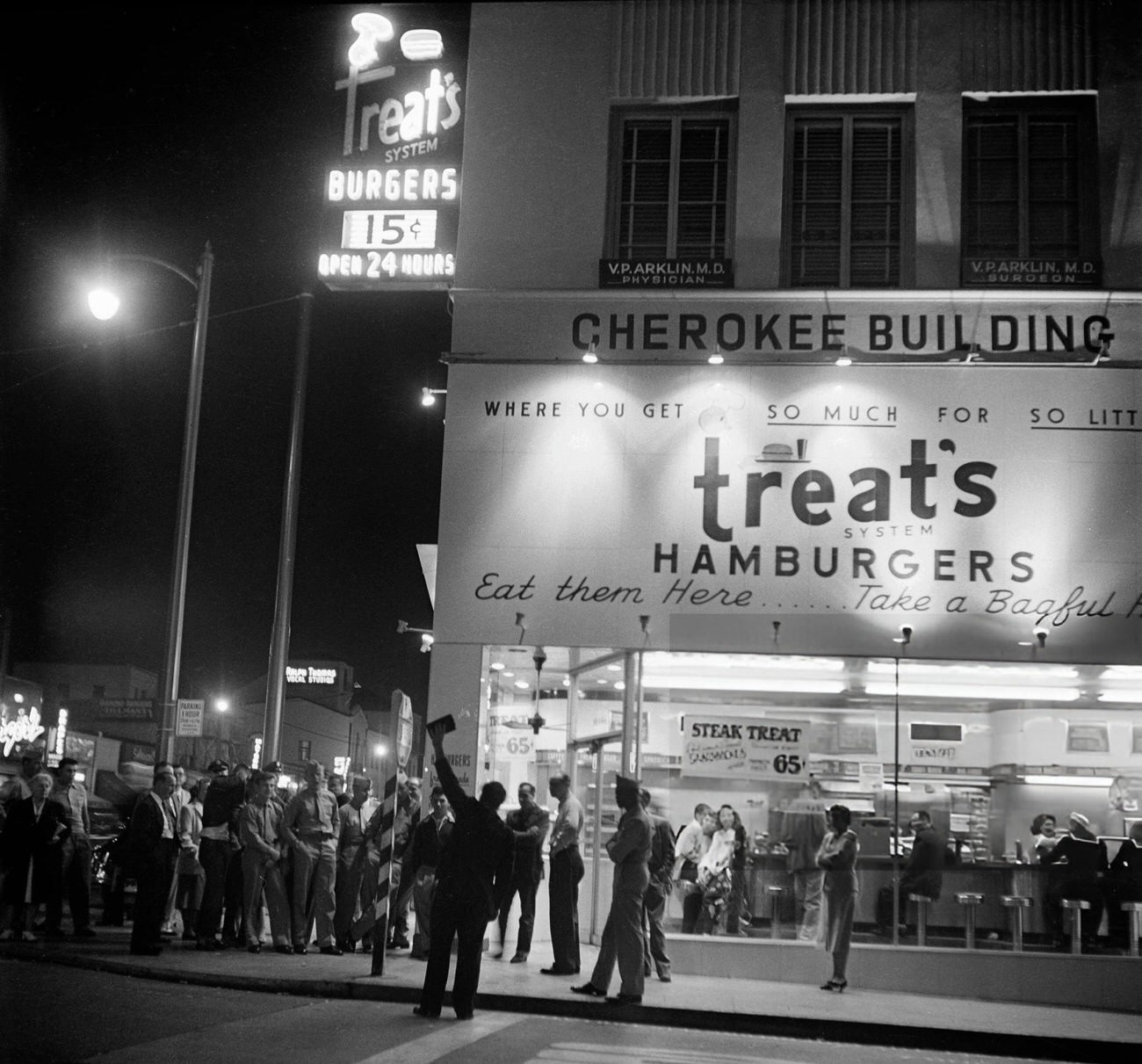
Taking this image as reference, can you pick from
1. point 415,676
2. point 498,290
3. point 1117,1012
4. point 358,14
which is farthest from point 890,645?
point 415,676

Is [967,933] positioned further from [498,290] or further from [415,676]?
[415,676]

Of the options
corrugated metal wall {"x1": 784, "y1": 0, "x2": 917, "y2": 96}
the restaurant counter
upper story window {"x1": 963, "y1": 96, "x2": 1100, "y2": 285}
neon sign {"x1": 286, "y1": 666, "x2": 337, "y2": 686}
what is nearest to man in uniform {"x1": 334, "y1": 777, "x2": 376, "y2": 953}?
the restaurant counter

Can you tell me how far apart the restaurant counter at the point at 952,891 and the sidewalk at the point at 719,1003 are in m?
1.01

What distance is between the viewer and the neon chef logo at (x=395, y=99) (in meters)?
16.8

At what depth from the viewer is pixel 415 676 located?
65562 mm

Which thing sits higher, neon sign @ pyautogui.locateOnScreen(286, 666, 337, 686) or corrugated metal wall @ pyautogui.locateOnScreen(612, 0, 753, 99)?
corrugated metal wall @ pyautogui.locateOnScreen(612, 0, 753, 99)

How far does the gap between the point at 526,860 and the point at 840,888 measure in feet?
11.9

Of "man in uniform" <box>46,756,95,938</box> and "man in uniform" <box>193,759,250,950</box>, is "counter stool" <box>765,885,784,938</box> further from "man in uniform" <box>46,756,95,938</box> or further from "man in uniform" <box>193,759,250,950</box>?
"man in uniform" <box>46,756,95,938</box>

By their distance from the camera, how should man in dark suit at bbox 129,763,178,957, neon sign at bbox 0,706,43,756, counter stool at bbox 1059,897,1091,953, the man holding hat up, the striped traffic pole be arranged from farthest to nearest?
neon sign at bbox 0,706,43,756
counter stool at bbox 1059,897,1091,953
man in dark suit at bbox 129,763,178,957
the striped traffic pole
the man holding hat up

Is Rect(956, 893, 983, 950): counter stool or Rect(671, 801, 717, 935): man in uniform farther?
Result: Rect(671, 801, 717, 935): man in uniform

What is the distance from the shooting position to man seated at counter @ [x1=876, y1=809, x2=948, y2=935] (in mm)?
15211

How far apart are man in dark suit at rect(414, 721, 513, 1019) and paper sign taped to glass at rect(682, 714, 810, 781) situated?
197 inches

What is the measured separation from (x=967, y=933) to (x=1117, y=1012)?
165cm

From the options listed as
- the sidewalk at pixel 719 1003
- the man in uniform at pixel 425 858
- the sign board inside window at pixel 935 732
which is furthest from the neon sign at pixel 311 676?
the sign board inside window at pixel 935 732
